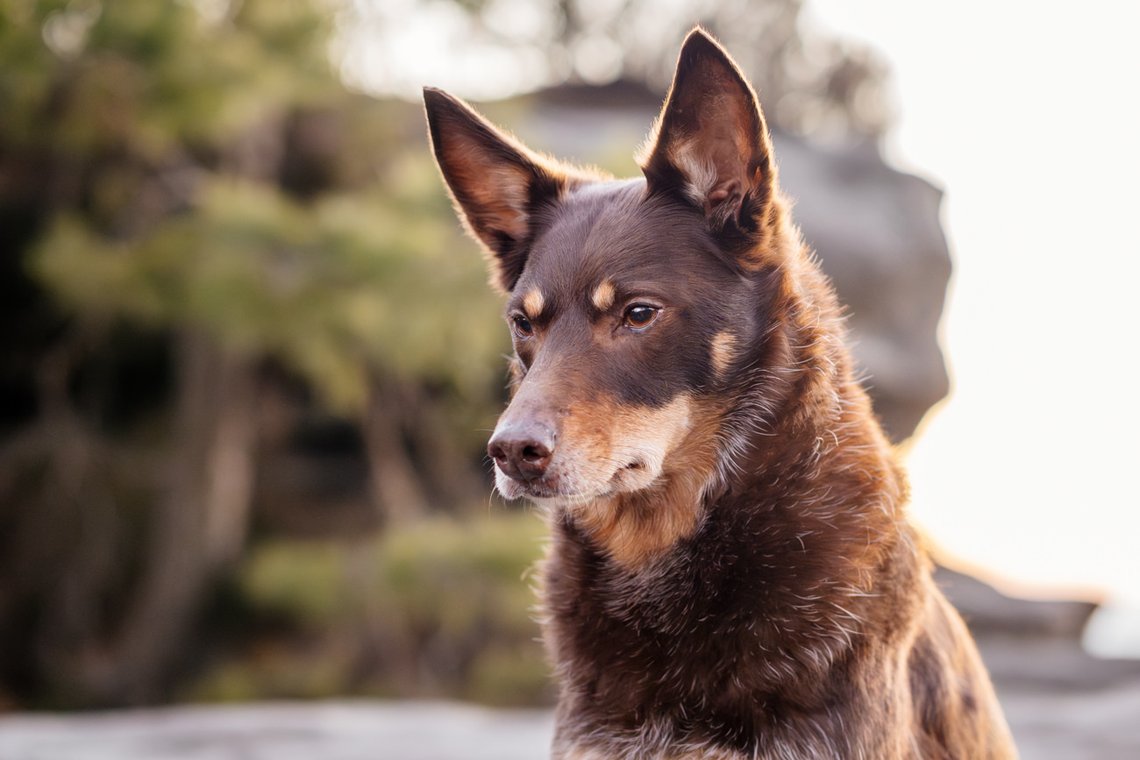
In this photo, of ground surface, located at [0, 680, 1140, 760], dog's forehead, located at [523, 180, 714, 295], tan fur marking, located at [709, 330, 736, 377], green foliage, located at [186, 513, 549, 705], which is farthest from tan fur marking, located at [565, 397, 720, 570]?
green foliage, located at [186, 513, 549, 705]

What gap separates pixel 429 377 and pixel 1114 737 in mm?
7478

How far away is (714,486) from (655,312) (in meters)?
0.51

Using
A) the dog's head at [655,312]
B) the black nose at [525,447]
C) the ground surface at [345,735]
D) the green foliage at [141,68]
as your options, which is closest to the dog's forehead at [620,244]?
the dog's head at [655,312]

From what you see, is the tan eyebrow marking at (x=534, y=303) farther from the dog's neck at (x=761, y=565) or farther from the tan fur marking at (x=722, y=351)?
the dog's neck at (x=761, y=565)

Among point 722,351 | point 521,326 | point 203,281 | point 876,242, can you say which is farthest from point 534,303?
point 876,242

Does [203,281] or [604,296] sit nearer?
[604,296]

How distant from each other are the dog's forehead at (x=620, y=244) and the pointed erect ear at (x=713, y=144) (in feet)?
0.23

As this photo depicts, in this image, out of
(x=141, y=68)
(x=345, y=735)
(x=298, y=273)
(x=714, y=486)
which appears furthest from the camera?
(x=298, y=273)

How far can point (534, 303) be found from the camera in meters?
2.96

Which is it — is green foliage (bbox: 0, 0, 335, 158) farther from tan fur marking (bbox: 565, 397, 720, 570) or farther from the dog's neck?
the dog's neck

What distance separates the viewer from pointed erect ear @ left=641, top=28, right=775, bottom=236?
2.71 metres

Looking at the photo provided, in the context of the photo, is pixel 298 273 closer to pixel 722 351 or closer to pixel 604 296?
pixel 604 296

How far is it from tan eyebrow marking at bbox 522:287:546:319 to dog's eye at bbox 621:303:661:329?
25cm

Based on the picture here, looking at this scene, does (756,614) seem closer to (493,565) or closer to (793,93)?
(493,565)
